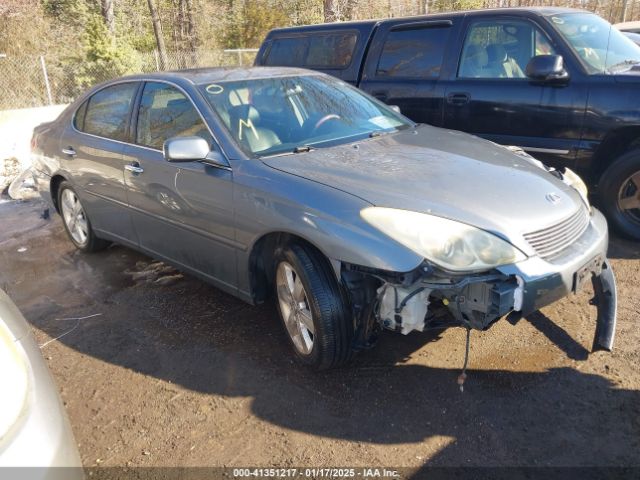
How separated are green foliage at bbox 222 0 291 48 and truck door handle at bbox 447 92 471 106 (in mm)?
20802

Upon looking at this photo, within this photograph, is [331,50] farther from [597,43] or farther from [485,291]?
[485,291]

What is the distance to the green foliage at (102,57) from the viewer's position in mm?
17234

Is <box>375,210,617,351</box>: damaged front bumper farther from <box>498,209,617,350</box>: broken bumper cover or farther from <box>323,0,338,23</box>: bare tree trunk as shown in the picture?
<box>323,0,338,23</box>: bare tree trunk

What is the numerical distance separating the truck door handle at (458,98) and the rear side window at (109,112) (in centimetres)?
295

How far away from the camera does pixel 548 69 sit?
15.2 feet

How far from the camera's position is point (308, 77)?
4270mm

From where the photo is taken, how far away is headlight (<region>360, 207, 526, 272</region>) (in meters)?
2.58

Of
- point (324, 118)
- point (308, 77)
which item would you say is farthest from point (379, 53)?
point (324, 118)

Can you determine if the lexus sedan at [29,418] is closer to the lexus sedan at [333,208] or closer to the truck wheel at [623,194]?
the lexus sedan at [333,208]

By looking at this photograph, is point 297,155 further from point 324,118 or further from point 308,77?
point 308,77

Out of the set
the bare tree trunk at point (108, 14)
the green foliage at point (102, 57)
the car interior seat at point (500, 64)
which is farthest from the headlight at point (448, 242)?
the bare tree trunk at point (108, 14)

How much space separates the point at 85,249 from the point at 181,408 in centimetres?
291

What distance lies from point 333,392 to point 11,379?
1.70 meters

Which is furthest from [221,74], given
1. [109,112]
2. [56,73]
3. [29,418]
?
[56,73]
